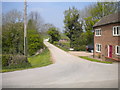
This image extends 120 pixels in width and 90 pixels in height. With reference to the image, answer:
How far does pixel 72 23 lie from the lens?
3.66m

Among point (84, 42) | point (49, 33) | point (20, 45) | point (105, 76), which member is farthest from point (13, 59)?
point (105, 76)

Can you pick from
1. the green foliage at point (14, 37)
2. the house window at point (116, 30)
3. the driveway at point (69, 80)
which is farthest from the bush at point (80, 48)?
the green foliage at point (14, 37)

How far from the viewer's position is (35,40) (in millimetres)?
6262

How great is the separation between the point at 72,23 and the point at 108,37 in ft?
4.56

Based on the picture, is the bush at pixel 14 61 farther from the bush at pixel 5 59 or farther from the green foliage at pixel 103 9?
the green foliage at pixel 103 9

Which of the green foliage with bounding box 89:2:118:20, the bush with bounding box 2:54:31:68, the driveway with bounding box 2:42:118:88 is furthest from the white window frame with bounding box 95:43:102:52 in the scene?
the bush with bounding box 2:54:31:68

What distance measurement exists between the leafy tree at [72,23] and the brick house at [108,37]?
63 cm

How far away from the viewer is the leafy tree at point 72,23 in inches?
142

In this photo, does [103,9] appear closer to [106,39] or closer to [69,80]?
[106,39]

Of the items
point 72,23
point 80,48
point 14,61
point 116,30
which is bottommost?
point 14,61

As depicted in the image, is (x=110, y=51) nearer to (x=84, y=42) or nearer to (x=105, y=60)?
(x=105, y=60)

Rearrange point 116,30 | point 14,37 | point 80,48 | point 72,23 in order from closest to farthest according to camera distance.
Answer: point 72,23
point 116,30
point 80,48
point 14,37

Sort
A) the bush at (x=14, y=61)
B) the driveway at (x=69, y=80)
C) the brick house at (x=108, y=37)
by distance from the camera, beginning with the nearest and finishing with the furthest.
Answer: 1. the driveway at (x=69, y=80)
2. the brick house at (x=108, y=37)
3. the bush at (x=14, y=61)

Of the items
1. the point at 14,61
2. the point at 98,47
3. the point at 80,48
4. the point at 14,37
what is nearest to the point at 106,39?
the point at 98,47
